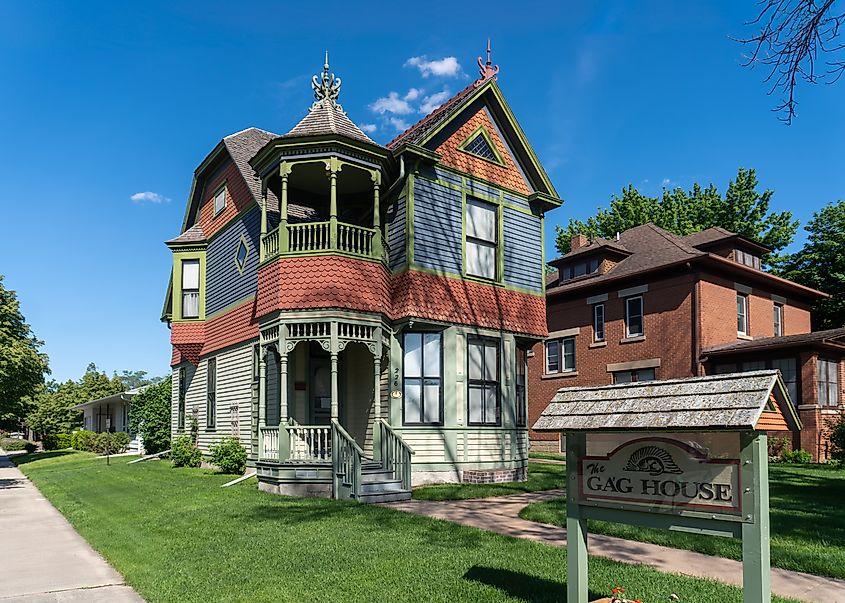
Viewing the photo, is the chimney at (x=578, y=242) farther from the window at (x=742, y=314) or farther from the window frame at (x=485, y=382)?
the window frame at (x=485, y=382)

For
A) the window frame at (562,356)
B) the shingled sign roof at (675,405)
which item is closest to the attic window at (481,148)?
the window frame at (562,356)

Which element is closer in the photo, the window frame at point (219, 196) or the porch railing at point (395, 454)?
the porch railing at point (395, 454)

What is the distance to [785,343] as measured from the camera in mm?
23188

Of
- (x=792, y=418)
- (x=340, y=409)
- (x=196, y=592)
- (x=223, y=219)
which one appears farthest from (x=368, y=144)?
(x=792, y=418)

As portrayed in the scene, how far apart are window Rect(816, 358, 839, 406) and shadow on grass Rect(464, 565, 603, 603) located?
67.0ft

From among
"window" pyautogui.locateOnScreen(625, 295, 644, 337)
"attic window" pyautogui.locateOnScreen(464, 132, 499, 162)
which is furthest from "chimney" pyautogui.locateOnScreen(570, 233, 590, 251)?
"attic window" pyautogui.locateOnScreen(464, 132, 499, 162)

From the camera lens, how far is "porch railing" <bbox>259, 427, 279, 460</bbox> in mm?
14742

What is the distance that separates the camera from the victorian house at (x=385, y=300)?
48.4 ft

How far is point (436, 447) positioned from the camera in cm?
1602

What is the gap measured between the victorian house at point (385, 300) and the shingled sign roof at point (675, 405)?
8137 mm

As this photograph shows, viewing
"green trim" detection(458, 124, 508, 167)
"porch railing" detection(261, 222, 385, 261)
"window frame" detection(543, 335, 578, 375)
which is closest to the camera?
"porch railing" detection(261, 222, 385, 261)

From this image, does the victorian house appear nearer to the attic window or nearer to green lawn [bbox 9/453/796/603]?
the attic window

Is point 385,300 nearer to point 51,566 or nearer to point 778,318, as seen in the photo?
point 51,566

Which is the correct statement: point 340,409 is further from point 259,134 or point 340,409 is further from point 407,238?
point 259,134
